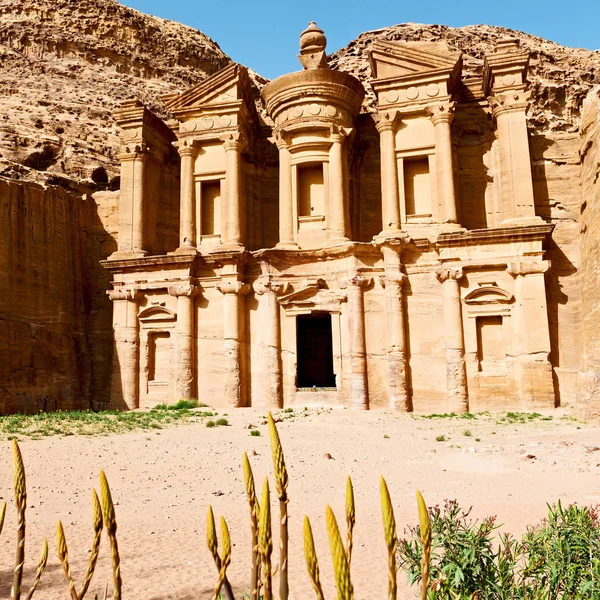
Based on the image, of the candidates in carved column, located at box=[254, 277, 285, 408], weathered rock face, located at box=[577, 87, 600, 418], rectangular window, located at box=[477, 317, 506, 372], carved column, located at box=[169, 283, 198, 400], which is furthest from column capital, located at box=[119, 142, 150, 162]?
weathered rock face, located at box=[577, 87, 600, 418]

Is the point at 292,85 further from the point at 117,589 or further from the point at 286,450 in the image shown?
the point at 117,589

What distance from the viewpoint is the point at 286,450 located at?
11.6 meters

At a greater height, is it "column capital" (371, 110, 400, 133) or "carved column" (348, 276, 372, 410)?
"column capital" (371, 110, 400, 133)

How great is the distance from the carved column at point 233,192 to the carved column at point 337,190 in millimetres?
3554

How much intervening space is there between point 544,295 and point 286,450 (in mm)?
11113

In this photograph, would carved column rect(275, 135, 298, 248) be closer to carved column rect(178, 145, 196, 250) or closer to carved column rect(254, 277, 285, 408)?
carved column rect(254, 277, 285, 408)

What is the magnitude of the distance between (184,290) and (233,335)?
8.44 feet

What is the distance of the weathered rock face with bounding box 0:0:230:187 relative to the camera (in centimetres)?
2802

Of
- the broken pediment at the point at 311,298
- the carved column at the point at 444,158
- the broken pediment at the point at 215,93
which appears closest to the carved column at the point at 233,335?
the broken pediment at the point at 311,298

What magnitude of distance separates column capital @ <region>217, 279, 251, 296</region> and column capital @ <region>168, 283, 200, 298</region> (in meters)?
1.04

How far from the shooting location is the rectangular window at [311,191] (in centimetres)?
2234

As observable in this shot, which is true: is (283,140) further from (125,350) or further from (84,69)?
(84,69)

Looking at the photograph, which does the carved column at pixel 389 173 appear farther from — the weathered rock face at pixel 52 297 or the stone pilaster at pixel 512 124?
the weathered rock face at pixel 52 297

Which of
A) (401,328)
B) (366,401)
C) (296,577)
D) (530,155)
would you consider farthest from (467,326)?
(296,577)
